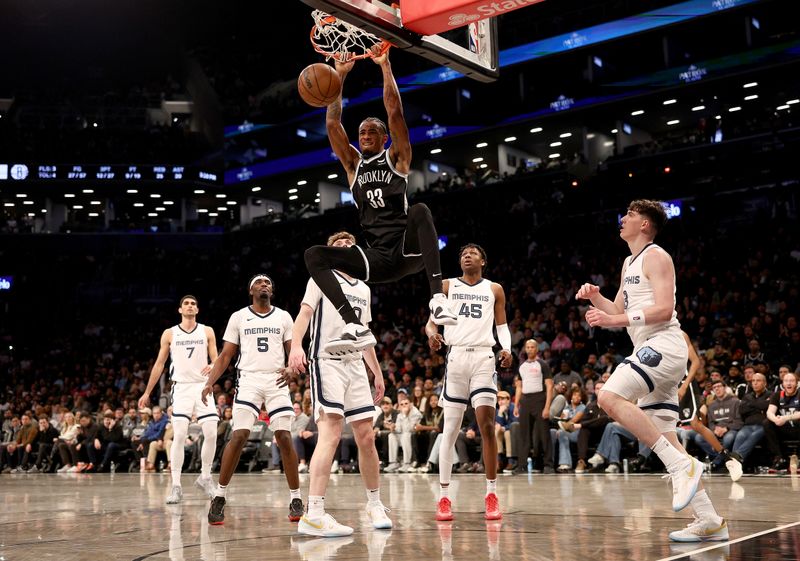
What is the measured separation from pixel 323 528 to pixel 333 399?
898mm

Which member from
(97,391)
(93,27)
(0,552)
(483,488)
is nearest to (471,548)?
(0,552)

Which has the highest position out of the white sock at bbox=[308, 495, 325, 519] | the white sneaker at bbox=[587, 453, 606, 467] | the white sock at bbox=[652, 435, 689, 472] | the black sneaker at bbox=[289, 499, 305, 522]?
the white sock at bbox=[652, 435, 689, 472]

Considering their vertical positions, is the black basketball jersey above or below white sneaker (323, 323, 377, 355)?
above

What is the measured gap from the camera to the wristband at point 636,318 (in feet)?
16.7

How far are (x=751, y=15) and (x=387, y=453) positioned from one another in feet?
64.6

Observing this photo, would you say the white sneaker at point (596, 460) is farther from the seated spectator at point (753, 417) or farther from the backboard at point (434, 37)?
the backboard at point (434, 37)

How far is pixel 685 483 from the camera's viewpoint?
15.9 feet

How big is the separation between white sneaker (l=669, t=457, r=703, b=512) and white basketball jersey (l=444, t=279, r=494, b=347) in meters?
2.26

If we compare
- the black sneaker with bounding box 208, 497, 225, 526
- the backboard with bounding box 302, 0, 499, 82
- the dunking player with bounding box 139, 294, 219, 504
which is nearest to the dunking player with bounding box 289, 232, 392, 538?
the black sneaker with bounding box 208, 497, 225, 526

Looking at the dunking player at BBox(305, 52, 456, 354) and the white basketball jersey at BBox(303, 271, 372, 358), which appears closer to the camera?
the dunking player at BBox(305, 52, 456, 354)

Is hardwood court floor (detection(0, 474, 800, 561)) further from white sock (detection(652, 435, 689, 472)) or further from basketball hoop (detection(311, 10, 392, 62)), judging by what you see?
basketball hoop (detection(311, 10, 392, 62))

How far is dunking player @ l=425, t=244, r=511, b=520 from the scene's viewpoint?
6.54 meters

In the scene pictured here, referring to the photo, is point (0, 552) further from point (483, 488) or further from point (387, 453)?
point (387, 453)

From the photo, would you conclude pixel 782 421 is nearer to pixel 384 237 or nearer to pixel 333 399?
pixel 333 399
